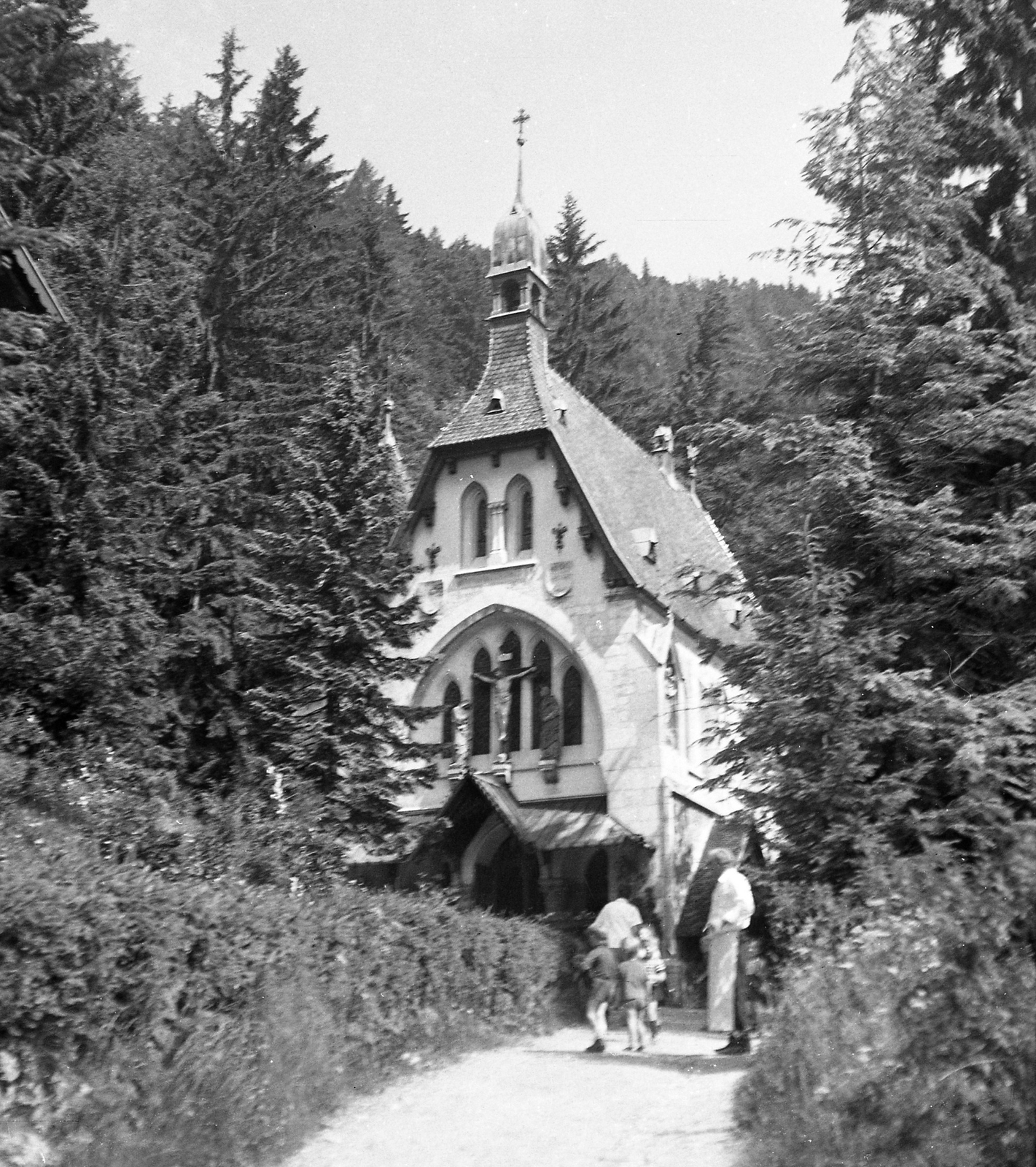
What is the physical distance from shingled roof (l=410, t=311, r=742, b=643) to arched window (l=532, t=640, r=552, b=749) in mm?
2242

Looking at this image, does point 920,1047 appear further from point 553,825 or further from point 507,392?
point 507,392

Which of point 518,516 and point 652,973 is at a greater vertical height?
point 518,516

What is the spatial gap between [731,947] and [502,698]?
1194cm

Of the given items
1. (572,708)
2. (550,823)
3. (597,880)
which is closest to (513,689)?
(572,708)

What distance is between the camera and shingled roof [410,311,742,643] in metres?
27.7

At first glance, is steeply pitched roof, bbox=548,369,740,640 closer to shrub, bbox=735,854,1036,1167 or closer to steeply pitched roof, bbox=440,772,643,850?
steeply pitched roof, bbox=440,772,643,850

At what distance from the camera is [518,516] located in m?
28.0

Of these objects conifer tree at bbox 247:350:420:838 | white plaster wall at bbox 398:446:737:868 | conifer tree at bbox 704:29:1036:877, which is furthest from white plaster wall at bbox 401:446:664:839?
conifer tree at bbox 704:29:1036:877

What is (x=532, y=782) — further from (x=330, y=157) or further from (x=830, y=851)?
(x=330, y=157)

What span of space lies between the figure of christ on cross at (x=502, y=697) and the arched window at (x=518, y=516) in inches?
89.5

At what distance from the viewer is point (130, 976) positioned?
9.81 meters

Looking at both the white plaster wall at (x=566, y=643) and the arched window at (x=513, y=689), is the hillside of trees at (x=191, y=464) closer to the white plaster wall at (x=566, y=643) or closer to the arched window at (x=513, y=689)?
the white plaster wall at (x=566, y=643)

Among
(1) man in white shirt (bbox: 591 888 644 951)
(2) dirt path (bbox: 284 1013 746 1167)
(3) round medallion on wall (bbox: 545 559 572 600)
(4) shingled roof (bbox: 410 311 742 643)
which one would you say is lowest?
(2) dirt path (bbox: 284 1013 746 1167)

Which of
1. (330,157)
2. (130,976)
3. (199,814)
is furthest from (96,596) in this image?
(330,157)
